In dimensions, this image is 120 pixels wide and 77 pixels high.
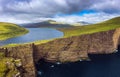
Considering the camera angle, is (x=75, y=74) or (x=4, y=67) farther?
(x=75, y=74)

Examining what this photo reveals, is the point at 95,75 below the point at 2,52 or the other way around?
below

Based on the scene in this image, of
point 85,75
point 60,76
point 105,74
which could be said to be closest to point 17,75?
point 60,76

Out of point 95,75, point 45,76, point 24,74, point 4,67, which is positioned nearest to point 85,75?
point 95,75

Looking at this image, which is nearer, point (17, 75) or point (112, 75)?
point (17, 75)

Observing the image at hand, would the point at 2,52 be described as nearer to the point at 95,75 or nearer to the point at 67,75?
the point at 67,75

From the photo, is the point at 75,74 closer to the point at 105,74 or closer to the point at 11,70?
the point at 105,74

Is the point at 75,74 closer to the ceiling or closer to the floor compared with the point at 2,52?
closer to the floor

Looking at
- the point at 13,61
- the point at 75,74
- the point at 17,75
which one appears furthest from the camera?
the point at 75,74

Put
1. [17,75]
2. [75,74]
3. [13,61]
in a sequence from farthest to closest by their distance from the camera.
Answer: [75,74] → [13,61] → [17,75]
